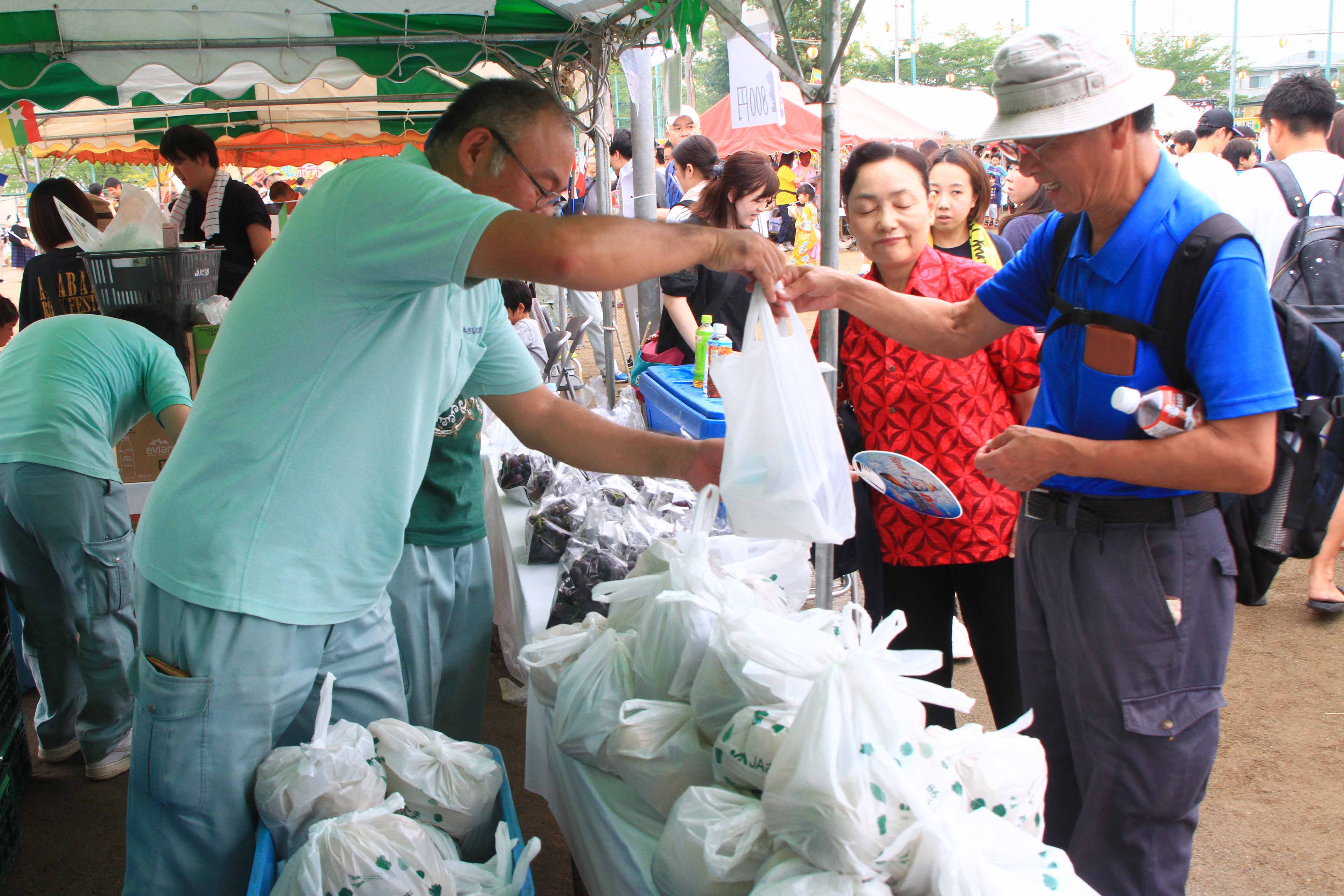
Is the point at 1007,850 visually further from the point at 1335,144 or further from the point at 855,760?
the point at 1335,144

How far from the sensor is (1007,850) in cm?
109

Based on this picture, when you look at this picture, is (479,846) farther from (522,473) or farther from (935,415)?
(522,473)

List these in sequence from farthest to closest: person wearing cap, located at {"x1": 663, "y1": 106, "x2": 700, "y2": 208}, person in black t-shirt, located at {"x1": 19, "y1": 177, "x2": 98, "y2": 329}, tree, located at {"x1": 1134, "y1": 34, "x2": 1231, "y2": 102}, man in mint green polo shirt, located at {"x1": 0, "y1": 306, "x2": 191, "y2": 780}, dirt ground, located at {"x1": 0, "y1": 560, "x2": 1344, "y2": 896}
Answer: tree, located at {"x1": 1134, "y1": 34, "x2": 1231, "y2": 102} < person wearing cap, located at {"x1": 663, "y1": 106, "x2": 700, "y2": 208} < person in black t-shirt, located at {"x1": 19, "y1": 177, "x2": 98, "y2": 329} < man in mint green polo shirt, located at {"x1": 0, "y1": 306, "x2": 191, "y2": 780} < dirt ground, located at {"x1": 0, "y1": 560, "x2": 1344, "y2": 896}

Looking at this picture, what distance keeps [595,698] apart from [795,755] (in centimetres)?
60

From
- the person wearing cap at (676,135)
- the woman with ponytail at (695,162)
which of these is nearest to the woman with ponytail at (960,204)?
the woman with ponytail at (695,162)

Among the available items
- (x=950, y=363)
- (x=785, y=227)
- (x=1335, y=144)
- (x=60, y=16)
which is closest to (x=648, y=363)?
(x=950, y=363)

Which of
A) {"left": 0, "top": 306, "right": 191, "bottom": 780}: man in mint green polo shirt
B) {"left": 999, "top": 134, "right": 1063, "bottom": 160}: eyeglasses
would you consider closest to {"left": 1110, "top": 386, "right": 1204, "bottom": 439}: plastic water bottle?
{"left": 999, "top": 134, "right": 1063, "bottom": 160}: eyeglasses

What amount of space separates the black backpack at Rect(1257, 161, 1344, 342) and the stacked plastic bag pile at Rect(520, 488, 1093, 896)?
3.09 metres

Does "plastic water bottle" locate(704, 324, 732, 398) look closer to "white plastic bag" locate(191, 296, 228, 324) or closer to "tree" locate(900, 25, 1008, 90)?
"white plastic bag" locate(191, 296, 228, 324)

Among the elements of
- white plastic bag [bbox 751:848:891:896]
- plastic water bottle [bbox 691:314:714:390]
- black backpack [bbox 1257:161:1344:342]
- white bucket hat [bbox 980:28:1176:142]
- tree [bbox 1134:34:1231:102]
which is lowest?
white plastic bag [bbox 751:848:891:896]

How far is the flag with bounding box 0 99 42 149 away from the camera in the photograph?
251 inches

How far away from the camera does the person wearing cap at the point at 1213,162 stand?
4.01 m

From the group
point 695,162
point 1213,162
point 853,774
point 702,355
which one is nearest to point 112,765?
point 702,355

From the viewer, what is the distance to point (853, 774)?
1096 millimetres
